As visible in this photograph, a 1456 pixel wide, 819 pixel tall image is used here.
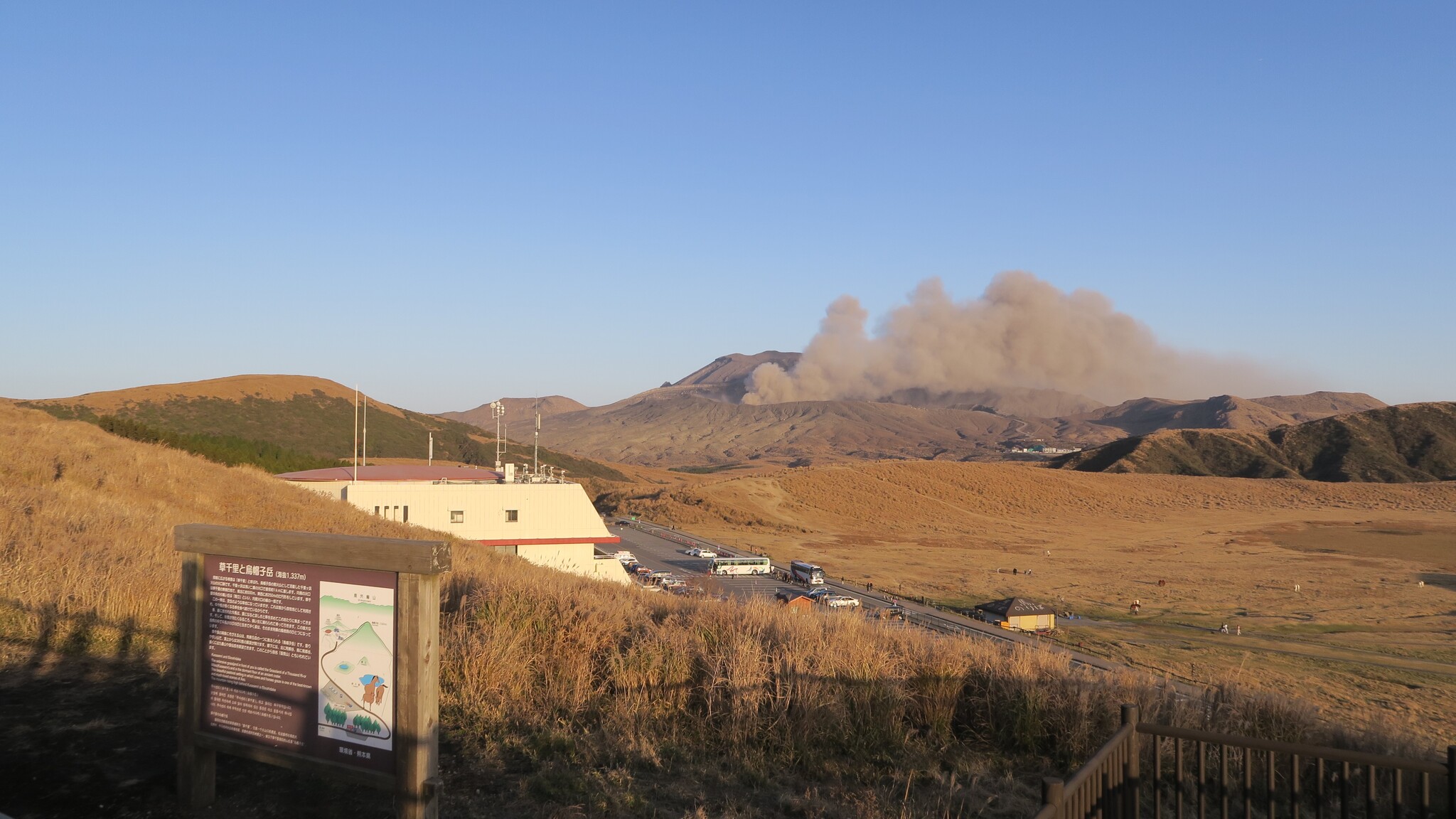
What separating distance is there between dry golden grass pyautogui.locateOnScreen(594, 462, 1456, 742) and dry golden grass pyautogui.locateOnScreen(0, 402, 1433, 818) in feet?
8.66

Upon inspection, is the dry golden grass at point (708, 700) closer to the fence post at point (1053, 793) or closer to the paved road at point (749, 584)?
the paved road at point (749, 584)

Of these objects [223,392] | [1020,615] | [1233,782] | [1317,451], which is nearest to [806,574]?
[1020,615]

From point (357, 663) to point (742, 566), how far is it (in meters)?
40.0

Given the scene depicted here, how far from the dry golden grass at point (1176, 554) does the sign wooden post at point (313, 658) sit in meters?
7.40

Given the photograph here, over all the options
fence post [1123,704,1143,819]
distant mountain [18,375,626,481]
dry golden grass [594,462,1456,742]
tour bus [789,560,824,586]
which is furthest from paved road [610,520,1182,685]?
distant mountain [18,375,626,481]

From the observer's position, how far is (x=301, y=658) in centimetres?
475

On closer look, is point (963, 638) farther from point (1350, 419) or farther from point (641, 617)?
point (1350, 419)

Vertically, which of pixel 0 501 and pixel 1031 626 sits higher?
pixel 0 501

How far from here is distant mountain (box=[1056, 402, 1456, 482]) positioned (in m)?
113

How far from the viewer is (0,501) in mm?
11367

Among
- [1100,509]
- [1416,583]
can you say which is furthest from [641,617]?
[1100,509]

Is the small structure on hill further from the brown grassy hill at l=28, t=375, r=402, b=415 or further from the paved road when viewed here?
the brown grassy hill at l=28, t=375, r=402, b=415

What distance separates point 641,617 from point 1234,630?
1196 inches

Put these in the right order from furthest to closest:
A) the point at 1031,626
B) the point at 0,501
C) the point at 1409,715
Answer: the point at 1031,626, the point at 1409,715, the point at 0,501
